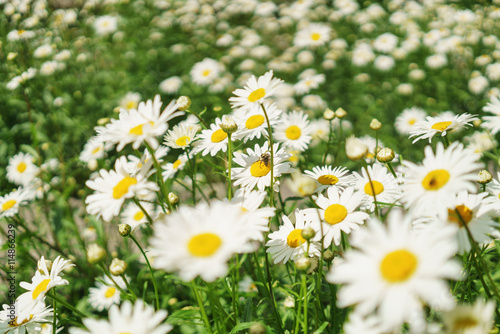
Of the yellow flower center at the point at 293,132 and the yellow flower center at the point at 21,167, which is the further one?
the yellow flower center at the point at 21,167

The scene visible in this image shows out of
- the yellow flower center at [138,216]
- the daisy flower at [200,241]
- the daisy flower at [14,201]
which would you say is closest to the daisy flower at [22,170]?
the daisy flower at [14,201]

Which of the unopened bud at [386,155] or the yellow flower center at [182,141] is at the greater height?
the unopened bud at [386,155]

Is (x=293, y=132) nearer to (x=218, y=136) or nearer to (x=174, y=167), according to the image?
(x=218, y=136)

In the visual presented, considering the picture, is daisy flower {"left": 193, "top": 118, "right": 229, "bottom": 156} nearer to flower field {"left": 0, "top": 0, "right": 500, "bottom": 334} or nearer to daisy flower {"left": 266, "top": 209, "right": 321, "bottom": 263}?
flower field {"left": 0, "top": 0, "right": 500, "bottom": 334}

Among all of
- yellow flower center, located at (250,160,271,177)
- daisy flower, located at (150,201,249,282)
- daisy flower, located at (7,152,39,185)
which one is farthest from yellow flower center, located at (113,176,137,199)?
daisy flower, located at (7,152,39,185)

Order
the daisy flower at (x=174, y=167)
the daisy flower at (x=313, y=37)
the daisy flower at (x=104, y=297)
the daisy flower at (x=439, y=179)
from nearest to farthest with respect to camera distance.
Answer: the daisy flower at (x=439, y=179) → the daisy flower at (x=174, y=167) → the daisy flower at (x=104, y=297) → the daisy flower at (x=313, y=37)

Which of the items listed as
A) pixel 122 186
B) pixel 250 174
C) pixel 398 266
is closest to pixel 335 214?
pixel 250 174

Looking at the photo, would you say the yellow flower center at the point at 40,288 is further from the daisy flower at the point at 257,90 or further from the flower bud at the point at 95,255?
the daisy flower at the point at 257,90

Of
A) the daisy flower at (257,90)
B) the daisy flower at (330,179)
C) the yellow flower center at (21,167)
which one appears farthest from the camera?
the yellow flower center at (21,167)
